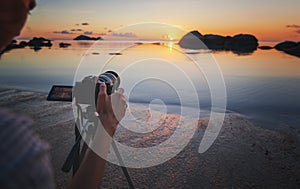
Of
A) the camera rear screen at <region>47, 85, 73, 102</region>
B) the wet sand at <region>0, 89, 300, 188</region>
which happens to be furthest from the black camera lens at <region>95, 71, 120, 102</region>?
the wet sand at <region>0, 89, 300, 188</region>

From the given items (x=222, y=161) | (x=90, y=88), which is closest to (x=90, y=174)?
(x=90, y=88)

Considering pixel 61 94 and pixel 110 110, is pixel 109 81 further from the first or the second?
pixel 110 110

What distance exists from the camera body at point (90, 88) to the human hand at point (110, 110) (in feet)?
1.88

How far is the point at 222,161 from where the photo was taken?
402 centimetres

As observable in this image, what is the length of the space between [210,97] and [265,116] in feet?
7.45

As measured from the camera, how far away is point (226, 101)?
27.1 ft

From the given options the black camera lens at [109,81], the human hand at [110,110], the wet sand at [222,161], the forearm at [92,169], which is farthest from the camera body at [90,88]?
the wet sand at [222,161]

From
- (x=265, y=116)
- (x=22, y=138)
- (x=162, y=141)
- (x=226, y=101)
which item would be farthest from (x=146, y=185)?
(x=226, y=101)

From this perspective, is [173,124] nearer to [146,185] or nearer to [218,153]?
[218,153]

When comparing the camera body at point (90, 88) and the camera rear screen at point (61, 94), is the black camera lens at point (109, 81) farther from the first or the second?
the camera rear screen at point (61, 94)

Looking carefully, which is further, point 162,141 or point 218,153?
point 162,141

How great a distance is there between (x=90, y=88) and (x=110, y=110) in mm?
806

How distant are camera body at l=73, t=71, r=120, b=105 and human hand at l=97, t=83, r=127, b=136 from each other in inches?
22.6

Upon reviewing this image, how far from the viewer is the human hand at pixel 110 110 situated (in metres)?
1.21
